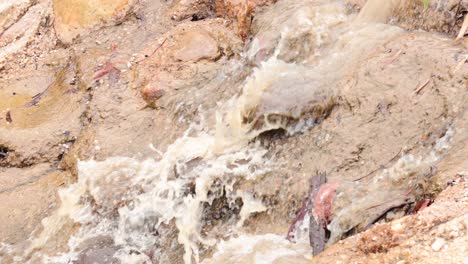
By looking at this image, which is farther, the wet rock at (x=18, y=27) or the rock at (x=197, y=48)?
the wet rock at (x=18, y=27)

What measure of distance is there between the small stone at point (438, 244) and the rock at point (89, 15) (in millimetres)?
4586

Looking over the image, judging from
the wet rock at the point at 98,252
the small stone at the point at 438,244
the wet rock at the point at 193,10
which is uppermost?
the small stone at the point at 438,244

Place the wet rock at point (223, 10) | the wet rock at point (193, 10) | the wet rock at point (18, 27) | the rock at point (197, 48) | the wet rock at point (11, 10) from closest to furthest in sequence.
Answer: the rock at point (197, 48) → the wet rock at point (223, 10) → the wet rock at point (193, 10) → the wet rock at point (18, 27) → the wet rock at point (11, 10)

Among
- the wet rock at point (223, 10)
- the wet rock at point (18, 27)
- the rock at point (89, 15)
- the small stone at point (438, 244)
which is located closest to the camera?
the small stone at point (438, 244)

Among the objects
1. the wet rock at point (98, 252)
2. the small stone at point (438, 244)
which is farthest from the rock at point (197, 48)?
the small stone at point (438, 244)

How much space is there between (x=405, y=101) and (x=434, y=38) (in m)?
0.59

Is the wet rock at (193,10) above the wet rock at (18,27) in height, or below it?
above

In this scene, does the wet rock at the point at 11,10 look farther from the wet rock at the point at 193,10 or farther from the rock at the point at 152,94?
the rock at the point at 152,94

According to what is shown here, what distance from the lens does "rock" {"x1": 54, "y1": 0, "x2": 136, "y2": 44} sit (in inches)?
235

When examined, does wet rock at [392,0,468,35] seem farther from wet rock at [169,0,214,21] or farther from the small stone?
wet rock at [169,0,214,21]

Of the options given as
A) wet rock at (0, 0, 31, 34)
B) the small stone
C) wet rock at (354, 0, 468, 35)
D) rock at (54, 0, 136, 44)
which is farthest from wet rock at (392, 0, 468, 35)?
wet rock at (0, 0, 31, 34)

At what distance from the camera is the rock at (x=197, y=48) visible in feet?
16.9

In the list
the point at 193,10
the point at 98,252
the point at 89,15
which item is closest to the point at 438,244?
the point at 98,252

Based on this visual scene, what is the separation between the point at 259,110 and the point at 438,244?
6.94ft
